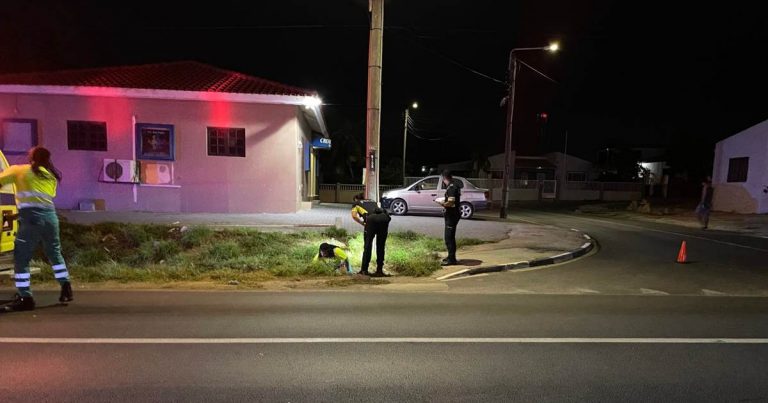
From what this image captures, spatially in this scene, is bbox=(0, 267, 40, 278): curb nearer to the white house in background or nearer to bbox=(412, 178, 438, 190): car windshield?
bbox=(412, 178, 438, 190): car windshield

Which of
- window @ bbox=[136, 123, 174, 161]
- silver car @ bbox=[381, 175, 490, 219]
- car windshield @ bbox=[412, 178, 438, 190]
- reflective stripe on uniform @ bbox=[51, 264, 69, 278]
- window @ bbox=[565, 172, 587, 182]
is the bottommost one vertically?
reflective stripe on uniform @ bbox=[51, 264, 69, 278]

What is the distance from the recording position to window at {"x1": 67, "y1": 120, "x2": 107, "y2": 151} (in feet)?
49.6

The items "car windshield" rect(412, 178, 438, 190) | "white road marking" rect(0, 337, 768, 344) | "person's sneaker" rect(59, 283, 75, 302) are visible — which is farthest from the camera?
"car windshield" rect(412, 178, 438, 190)

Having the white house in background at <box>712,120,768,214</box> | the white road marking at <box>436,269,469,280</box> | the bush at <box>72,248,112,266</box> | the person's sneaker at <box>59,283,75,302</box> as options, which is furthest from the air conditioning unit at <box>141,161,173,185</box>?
the white house in background at <box>712,120,768,214</box>

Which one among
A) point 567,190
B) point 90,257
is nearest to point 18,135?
point 90,257

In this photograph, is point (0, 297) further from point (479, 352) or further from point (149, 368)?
point (479, 352)

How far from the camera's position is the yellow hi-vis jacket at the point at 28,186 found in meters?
5.58

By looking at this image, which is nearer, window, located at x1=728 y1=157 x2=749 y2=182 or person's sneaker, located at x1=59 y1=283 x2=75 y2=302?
person's sneaker, located at x1=59 y1=283 x2=75 y2=302

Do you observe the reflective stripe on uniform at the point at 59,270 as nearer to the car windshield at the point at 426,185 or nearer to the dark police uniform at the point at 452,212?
the dark police uniform at the point at 452,212

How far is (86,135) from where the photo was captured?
15203 mm

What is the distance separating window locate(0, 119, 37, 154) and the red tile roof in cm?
124

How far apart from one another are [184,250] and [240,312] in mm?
4789

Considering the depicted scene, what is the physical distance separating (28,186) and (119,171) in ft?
34.2

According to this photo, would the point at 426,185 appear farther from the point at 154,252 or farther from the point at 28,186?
the point at 28,186
